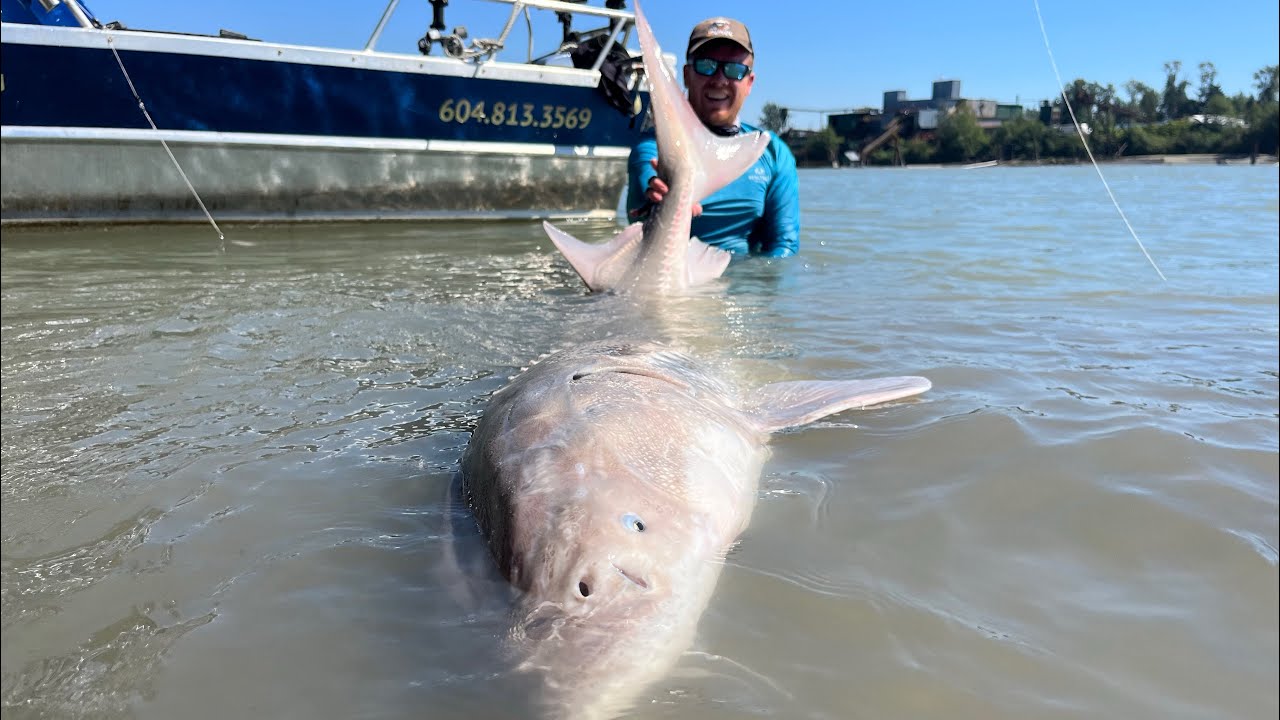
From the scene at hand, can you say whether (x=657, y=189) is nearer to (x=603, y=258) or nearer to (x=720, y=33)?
(x=603, y=258)

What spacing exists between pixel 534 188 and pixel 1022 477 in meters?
8.66

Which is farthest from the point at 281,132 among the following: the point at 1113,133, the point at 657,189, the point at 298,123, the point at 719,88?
the point at 1113,133

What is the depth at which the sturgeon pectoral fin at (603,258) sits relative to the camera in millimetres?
4422

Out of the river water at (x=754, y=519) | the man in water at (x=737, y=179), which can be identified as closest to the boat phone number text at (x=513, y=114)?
the man in water at (x=737, y=179)

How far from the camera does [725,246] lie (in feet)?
19.8

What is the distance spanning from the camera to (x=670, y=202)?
4109 millimetres

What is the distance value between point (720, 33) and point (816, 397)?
3417mm

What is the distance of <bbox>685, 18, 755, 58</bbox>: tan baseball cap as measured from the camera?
5184 mm

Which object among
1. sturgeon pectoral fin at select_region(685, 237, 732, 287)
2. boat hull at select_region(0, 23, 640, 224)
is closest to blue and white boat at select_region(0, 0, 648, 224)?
boat hull at select_region(0, 23, 640, 224)

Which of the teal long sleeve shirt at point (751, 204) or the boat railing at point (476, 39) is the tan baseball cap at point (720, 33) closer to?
the teal long sleeve shirt at point (751, 204)

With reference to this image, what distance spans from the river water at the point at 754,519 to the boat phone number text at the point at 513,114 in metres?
5.17

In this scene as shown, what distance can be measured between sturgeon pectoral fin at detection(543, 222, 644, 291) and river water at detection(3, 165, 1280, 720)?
140mm

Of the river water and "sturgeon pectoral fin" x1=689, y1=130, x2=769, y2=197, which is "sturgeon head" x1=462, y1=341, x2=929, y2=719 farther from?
"sturgeon pectoral fin" x1=689, y1=130, x2=769, y2=197

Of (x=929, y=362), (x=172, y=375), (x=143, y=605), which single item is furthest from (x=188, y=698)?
(x=929, y=362)
